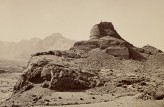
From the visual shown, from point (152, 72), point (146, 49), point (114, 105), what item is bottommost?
point (114, 105)

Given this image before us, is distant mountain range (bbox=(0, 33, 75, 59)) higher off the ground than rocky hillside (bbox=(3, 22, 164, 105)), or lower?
higher

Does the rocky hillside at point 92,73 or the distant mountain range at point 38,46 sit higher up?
the distant mountain range at point 38,46

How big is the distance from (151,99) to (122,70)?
10.5m

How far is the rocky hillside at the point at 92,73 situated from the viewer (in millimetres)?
35250

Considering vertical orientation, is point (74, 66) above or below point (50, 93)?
above

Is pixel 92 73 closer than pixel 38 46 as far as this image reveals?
Yes

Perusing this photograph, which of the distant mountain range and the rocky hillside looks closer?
the rocky hillside

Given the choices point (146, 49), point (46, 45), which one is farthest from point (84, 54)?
point (46, 45)

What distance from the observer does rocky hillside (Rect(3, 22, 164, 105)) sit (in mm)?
35250

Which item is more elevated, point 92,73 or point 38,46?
point 38,46

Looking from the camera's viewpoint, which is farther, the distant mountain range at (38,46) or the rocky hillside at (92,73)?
the distant mountain range at (38,46)

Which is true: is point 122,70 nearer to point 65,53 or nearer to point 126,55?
point 126,55

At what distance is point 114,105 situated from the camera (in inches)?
1239

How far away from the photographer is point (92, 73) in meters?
38.8
